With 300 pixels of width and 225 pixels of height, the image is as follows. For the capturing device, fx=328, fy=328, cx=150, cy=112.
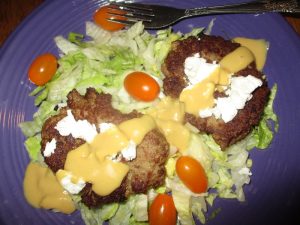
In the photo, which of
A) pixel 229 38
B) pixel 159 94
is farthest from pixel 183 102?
pixel 229 38

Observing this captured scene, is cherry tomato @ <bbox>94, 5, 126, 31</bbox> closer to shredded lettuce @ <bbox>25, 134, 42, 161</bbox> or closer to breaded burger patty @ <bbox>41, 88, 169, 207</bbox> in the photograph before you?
breaded burger patty @ <bbox>41, 88, 169, 207</bbox>

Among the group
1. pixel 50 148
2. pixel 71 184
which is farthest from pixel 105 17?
pixel 71 184

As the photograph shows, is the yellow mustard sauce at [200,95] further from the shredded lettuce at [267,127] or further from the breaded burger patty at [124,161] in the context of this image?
the shredded lettuce at [267,127]

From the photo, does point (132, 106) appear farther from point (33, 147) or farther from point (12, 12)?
point (12, 12)

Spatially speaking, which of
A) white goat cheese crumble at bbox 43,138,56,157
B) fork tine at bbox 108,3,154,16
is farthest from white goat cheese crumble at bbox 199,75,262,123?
white goat cheese crumble at bbox 43,138,56,157

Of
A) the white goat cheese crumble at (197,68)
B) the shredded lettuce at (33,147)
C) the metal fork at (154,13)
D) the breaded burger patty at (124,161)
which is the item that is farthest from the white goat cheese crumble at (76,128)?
the metal fork at (154,13)

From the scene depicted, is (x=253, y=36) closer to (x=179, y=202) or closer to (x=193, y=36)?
(x=193, y=36)
